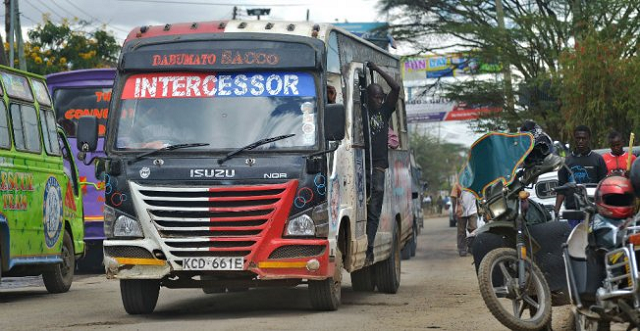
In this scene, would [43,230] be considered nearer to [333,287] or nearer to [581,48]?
[333,287]

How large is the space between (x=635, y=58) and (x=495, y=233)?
1836 cm

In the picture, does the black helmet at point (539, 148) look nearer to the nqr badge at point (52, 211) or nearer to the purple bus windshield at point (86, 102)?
the nqr badge at point (52, 211)

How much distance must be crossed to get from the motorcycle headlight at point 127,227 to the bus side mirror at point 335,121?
6.41 feet

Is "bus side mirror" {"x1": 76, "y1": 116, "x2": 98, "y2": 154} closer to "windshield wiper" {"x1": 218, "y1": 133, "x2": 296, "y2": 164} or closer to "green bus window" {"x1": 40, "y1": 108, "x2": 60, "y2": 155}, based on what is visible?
"windshield wiper" {"x1": 218, "y1": 133, "x2": 296, "y2": 164}

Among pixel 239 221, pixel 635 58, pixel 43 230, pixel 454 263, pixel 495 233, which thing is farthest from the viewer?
pixel 635 58

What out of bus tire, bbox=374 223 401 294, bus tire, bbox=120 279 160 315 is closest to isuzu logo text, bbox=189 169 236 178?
bus tire, bbox=120 279 160 315

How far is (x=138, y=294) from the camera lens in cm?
1250

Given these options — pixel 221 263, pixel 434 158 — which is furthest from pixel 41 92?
pixel 434 158

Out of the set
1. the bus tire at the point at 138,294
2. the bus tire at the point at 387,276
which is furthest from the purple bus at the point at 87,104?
the bus tire at the point at 138,294

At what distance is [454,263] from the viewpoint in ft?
75.8

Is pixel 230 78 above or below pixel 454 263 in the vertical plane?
above

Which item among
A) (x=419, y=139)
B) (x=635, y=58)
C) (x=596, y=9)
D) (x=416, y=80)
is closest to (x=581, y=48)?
(x=635, y=58)

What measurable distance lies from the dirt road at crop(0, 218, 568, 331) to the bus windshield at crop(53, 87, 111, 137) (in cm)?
411

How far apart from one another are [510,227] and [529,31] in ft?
81.2
